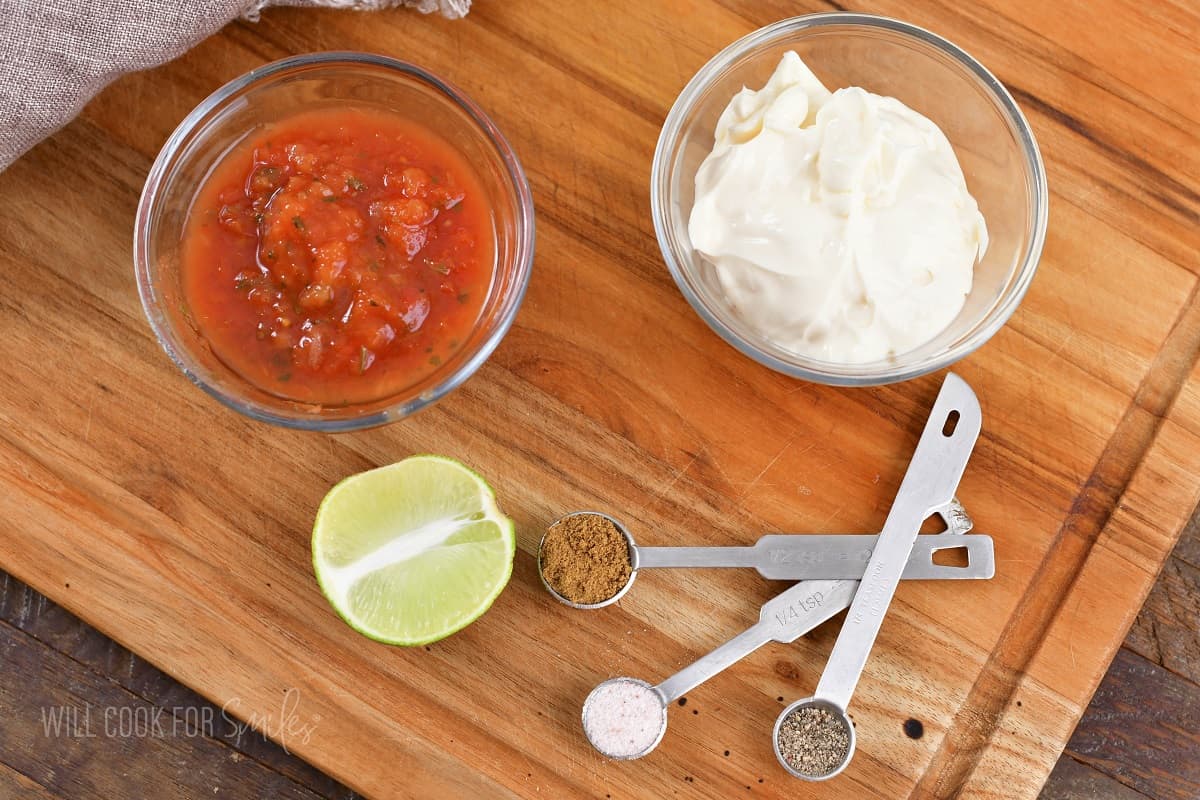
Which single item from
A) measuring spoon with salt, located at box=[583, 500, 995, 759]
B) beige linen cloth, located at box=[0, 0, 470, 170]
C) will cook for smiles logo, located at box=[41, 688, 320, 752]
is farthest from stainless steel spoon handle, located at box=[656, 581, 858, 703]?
beige linen cloth, located at box=[0, 0, 470, 170]

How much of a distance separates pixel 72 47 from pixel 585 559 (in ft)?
4.76

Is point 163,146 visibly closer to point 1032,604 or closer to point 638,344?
point 638,344

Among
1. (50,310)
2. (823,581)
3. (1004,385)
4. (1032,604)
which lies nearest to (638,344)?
(823,581)

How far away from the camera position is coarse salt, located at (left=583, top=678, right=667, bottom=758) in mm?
1997

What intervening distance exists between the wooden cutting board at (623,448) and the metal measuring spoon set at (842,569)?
2.2 inches

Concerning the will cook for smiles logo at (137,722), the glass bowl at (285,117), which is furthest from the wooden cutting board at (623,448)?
the will cook for smiles logo at (137,722)

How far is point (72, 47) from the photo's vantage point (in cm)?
189

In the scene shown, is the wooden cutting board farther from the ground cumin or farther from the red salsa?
the red salsa

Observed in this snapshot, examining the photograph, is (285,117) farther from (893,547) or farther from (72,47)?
(893,547)

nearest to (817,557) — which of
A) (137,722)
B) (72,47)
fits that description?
(137,722)

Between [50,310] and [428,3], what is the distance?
107 cm

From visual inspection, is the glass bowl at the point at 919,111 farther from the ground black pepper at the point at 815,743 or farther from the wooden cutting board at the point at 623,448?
the ground black pepper at the point at 815,743

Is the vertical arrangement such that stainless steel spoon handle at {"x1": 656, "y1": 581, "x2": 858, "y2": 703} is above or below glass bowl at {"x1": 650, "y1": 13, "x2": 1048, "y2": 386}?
below

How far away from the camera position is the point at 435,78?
1949mm
